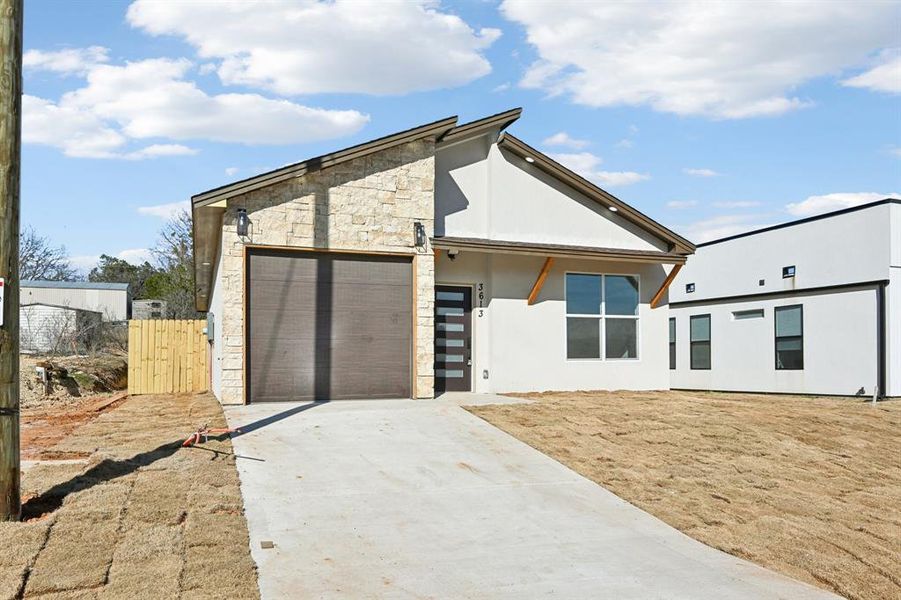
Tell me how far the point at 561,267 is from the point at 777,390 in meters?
9.89

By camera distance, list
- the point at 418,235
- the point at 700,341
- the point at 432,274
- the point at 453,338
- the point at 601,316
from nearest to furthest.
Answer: the point at 418,235, the point at 432,274, the point at 453,338, the point at 601,316, the point at 700,341

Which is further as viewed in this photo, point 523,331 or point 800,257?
point 800,257

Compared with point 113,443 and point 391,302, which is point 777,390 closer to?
point 391,302

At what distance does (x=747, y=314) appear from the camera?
23.0 meters

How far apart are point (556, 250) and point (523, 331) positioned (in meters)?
1.79

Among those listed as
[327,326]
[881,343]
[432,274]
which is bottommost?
[881,343]

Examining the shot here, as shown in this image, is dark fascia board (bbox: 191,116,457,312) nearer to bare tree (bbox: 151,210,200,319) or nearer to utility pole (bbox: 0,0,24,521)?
utility pole (bbox: 0,0,24,521)

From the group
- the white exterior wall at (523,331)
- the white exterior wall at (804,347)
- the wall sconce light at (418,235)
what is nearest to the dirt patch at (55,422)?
the wall sconce light at (418,235)

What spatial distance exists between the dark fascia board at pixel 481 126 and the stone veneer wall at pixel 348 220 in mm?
739

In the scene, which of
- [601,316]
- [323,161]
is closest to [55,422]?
[323,161]

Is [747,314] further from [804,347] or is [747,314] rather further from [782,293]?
[804,347]

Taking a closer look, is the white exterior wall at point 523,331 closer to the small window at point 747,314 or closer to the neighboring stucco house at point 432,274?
the neighboring stucco house at point 432,274

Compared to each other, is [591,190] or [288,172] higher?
[591,190]

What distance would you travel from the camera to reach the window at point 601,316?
51.3ft
